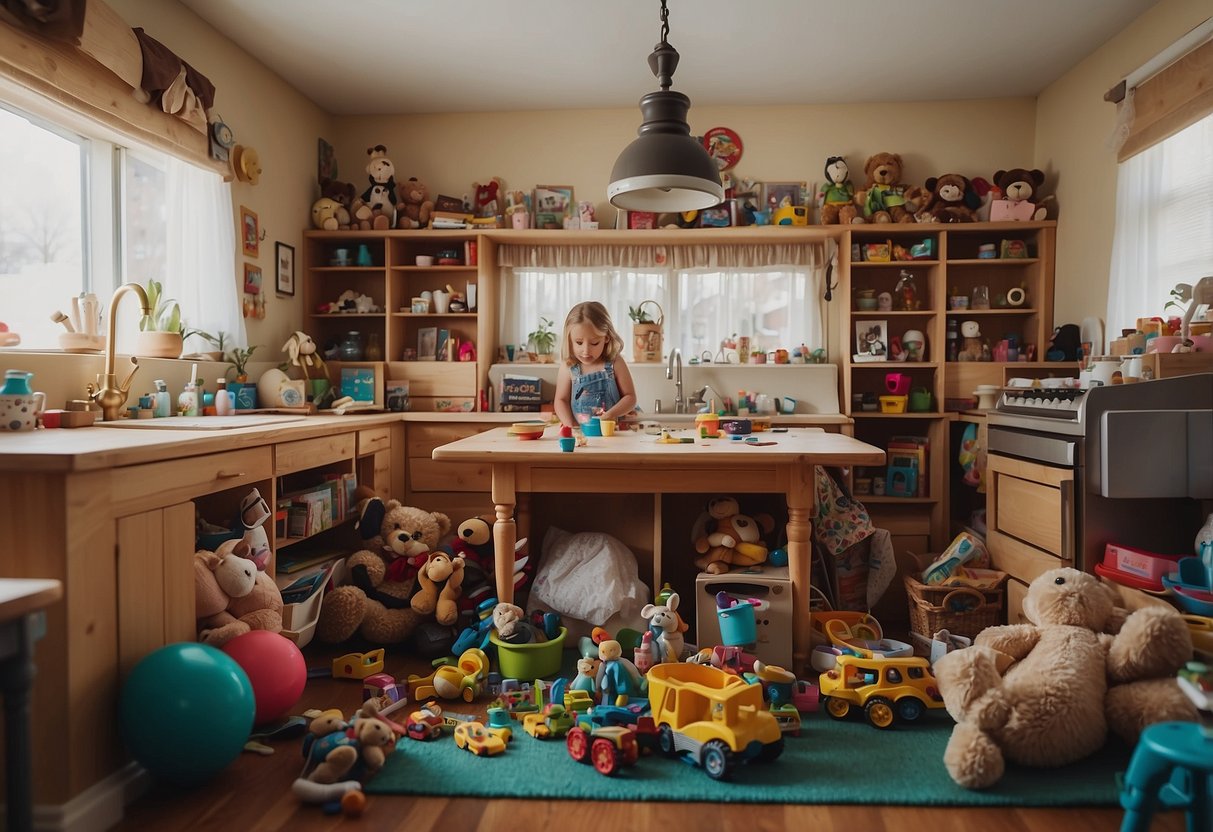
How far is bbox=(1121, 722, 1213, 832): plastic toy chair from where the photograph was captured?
4.51ft

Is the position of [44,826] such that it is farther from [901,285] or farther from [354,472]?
[901,285]

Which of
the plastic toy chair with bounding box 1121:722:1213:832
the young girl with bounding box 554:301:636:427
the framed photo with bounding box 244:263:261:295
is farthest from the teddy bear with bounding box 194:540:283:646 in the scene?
the plastic toy chair with bounding box 1121:722:1213:832

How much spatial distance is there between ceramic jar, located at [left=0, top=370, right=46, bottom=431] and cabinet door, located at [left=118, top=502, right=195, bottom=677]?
0.65 meters

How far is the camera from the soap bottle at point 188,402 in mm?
3422

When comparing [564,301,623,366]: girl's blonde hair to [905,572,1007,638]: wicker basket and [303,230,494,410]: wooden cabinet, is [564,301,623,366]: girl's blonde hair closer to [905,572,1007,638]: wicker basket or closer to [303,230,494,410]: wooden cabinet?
[303,230,494,410]: wooden cabinet

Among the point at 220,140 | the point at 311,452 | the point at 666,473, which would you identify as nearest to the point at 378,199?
the point at 220,140

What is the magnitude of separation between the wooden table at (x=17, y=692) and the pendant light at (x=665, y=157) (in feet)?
7.62

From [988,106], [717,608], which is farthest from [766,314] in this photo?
[717,608]

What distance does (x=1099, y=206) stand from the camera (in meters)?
4.04

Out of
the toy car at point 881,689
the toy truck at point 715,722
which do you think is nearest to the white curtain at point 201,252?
the toy truck at point 715,722

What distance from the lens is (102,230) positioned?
337 centimetres

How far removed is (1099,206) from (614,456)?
10.2 feet

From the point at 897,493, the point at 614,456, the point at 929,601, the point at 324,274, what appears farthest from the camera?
the point at 324,274

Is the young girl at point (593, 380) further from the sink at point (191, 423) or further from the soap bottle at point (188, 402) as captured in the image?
the soap bottle at point (188, 402)
